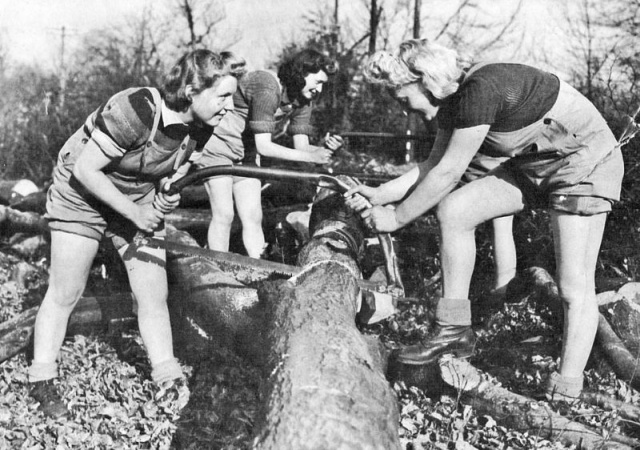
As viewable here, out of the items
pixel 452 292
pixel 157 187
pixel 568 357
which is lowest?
pixel 568 357

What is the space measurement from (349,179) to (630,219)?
133 inches

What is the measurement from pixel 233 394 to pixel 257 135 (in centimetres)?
226

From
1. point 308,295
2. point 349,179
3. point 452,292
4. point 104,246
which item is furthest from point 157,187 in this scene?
point 104,246

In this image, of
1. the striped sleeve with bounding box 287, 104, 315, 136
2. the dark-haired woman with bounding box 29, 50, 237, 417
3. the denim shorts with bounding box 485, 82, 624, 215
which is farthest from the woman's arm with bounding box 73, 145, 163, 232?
the striped sleeve with bounding box 287, 104, 315, 136

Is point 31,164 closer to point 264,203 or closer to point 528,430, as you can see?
point 264,203

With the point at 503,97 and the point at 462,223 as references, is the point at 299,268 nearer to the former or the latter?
the point at 462,223

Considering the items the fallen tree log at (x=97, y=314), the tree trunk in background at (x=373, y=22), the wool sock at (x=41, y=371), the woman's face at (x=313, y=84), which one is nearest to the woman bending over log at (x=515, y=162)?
the woman's face at (x=313, y=84)

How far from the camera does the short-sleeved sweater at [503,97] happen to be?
10.8ft

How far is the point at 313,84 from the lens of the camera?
5555 mm

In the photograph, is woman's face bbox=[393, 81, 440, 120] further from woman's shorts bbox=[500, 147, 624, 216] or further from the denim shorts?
woman's shorts bbox=[500, 147, 624, 216]

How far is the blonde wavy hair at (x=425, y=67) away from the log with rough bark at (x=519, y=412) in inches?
60.3

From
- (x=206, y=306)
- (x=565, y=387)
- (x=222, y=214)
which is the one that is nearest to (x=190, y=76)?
(x=206, y=306)

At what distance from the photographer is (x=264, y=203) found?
783 centimetres

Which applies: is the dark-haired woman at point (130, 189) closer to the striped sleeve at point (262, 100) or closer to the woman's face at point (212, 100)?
the woman's face at point (212, 100)
